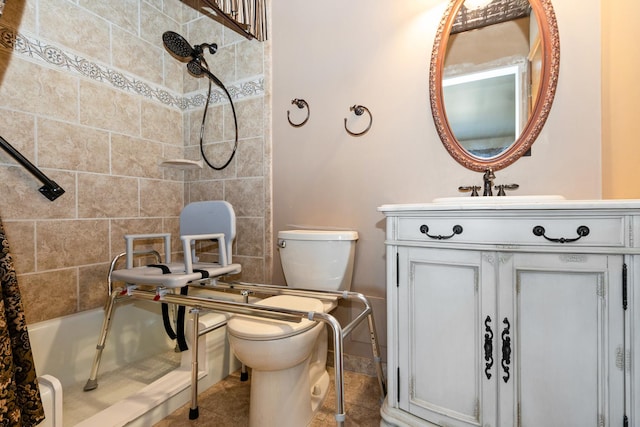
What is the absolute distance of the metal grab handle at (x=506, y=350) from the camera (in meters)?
1.00

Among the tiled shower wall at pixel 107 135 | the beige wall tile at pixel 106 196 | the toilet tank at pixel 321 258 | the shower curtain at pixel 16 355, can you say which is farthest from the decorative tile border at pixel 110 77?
the shower curtain at pixel 16 355

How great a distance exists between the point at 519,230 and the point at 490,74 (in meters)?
0.88

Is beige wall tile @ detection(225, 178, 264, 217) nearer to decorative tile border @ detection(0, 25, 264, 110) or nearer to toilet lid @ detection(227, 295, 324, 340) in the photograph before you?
decorative tile border @ detection(0, 25, 264, 110)

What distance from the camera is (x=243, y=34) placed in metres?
2.02

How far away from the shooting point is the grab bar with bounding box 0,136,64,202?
1.38 metres

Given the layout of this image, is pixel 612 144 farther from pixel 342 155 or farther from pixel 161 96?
pixel 161 96

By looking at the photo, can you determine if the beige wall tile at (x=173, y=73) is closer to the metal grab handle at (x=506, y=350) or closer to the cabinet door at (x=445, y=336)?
the cabinet door at (x=445, y=336)

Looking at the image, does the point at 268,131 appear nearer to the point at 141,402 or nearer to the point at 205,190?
the point at 205,190

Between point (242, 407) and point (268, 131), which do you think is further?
point (268, 131)

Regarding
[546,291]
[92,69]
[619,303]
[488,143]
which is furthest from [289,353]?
[92,69]

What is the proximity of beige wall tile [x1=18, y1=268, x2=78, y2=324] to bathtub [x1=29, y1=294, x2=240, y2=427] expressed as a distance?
0.11 m

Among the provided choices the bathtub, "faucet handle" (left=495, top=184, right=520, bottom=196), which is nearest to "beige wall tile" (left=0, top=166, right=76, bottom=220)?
A: the bathtub

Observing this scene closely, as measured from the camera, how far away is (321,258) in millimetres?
1540

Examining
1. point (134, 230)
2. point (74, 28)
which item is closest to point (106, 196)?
point (134, 230)
